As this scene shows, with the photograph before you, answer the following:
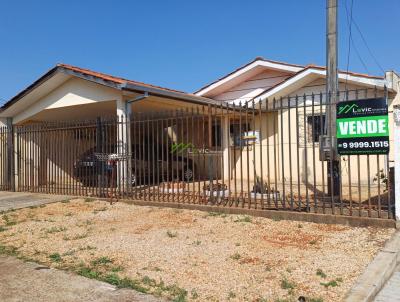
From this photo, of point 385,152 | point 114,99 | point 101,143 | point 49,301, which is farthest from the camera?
point 114,99

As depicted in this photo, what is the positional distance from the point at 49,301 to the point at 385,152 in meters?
5.31

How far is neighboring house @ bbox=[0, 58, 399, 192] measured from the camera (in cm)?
1092

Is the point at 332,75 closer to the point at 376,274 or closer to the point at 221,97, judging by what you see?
the point at 376,274

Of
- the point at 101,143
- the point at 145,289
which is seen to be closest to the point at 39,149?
the point at 101,143

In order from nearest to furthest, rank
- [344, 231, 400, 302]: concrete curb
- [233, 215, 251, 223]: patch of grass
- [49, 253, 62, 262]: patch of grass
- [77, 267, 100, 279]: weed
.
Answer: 1. [344, 231, 400, 302]: concrete curb
2. [77, 267, 100, 279]: weed
3. [49, 253, 62, 262]: patch of grass
4. [233, 215, 251, 223]: patch of grass

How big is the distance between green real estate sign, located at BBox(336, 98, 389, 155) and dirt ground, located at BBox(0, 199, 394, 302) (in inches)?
53.0

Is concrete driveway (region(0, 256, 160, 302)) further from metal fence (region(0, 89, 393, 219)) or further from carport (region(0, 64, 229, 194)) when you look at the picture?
carport (region(0, 64, 229, 194))

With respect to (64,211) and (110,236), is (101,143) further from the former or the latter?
(110,236)

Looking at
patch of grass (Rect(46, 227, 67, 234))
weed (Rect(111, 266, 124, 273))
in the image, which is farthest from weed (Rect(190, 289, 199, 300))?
patch of grass (Rect(46, 227, 67, 234))

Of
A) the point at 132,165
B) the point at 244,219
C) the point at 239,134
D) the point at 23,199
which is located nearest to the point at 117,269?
the point at 244,219

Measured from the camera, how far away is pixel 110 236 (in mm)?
6551

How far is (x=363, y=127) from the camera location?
6602mm

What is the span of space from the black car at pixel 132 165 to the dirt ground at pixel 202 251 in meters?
2.14

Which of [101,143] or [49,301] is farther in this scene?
[101,143]
